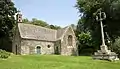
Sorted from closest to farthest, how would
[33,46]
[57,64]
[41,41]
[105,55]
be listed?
[57,64]
[105,55]
[33,46]
[41,41]

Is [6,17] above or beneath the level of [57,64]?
above

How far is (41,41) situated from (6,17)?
1096 cm

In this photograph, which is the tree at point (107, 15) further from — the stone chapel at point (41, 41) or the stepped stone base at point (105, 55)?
the stepped stone base at point (105, 55)

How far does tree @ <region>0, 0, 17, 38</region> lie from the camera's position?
43531 millimetres

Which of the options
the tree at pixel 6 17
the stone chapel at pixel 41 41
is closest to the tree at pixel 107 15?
the stone chapel at pixel 41 41

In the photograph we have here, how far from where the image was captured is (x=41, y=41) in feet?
130

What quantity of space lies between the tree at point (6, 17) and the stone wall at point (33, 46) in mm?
8595

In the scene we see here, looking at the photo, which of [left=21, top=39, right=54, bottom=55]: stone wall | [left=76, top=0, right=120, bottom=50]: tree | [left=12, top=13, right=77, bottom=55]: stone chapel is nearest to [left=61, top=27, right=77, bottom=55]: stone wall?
[left=12, top=13, right=77, bottom=55]: stone chapel

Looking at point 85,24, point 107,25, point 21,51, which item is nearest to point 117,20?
point 107,25

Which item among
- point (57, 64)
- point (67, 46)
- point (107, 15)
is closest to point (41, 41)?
point (67, 46)

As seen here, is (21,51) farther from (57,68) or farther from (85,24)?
(57,68)

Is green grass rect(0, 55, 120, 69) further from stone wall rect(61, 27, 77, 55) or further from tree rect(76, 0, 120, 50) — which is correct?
stone wall rect(61, 27, 77, 55)

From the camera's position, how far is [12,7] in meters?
47.2

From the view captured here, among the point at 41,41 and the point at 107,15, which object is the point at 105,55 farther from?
the point at 41,41
